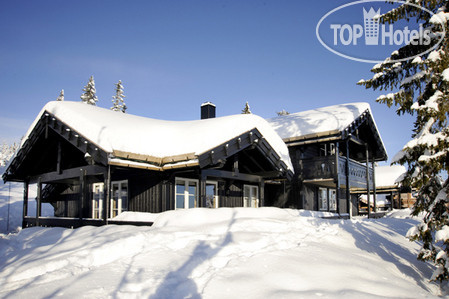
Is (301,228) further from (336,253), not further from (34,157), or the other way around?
(34,157)

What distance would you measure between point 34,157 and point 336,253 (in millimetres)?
14412

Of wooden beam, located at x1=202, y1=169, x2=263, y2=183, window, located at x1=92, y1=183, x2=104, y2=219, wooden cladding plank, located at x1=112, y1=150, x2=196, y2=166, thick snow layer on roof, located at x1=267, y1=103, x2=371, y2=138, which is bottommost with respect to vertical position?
window, located at x1=92, y1=183, x2=104, y2=219

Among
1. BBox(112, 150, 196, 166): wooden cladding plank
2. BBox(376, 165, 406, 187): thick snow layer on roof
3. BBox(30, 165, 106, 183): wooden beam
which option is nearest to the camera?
BBox(112, 150, 196, 166): wooden cladding plank

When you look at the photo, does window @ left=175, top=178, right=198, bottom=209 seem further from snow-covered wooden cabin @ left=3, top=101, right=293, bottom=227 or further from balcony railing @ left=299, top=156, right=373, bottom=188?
balcony railing @ left=299, top=156, right=373, bottom=188

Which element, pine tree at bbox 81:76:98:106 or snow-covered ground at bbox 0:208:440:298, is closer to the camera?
snow-covered ground at bbox 0:208:440:298

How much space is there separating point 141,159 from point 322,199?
14.4 metres

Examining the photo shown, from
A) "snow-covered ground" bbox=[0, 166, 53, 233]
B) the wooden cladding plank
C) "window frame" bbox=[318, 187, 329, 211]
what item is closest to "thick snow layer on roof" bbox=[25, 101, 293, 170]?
the wooden cladding plank

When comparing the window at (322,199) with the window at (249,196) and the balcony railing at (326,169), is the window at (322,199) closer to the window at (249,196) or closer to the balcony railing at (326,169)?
the balcony railing at (326,169)

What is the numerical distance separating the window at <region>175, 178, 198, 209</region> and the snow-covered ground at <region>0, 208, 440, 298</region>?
13.7 feet

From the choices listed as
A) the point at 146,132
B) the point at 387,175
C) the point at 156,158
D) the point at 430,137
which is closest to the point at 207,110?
the point at 146,132

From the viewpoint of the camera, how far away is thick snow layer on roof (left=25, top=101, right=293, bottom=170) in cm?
1212

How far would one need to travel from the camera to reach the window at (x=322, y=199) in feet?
73.3

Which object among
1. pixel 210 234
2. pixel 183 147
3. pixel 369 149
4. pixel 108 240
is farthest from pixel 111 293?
pixel 369 149

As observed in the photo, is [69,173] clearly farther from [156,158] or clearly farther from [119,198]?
[156,158]
